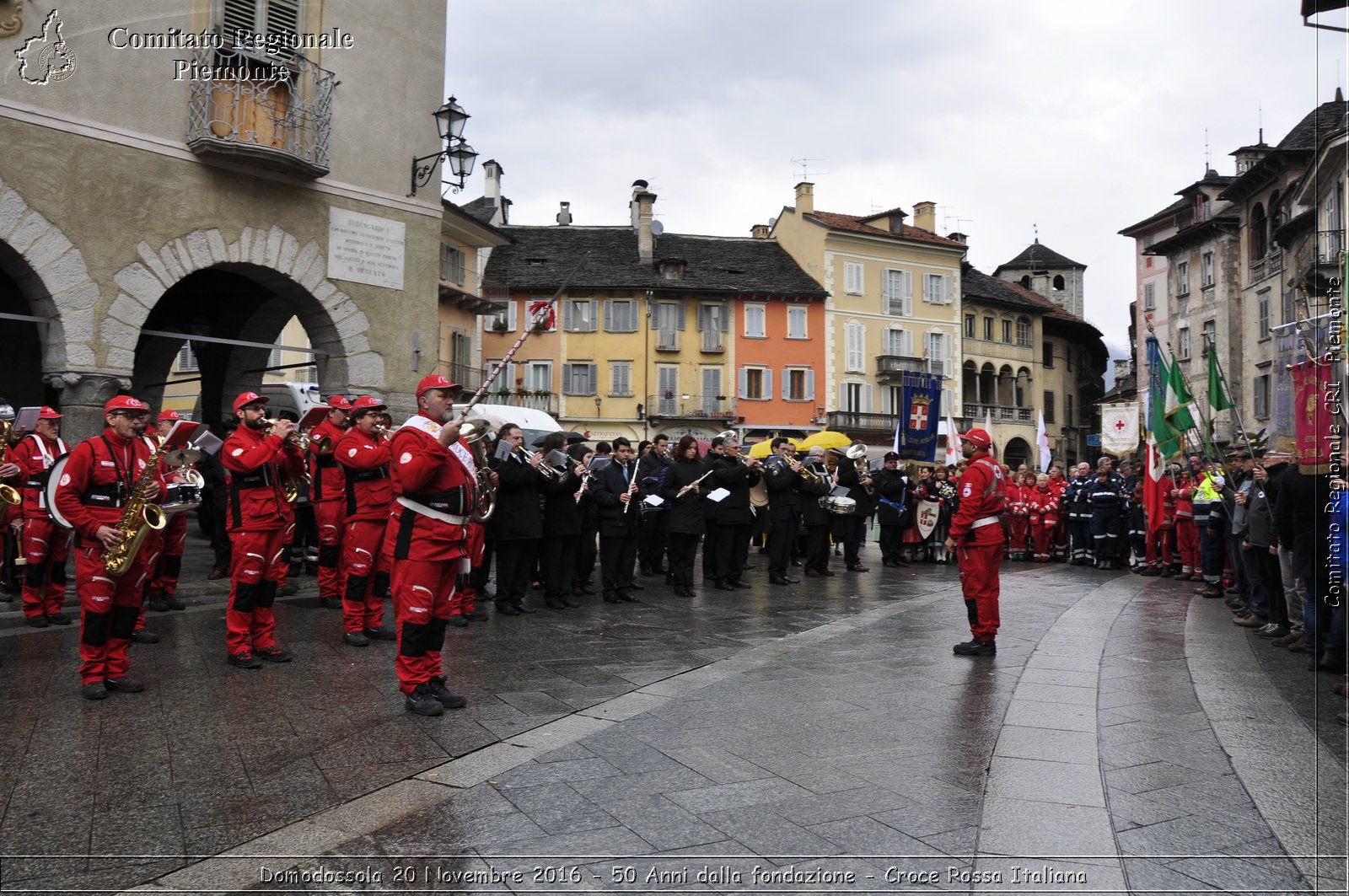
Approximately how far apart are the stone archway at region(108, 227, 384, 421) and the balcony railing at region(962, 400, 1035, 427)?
4672cm

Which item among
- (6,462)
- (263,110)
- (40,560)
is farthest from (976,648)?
(263,110)

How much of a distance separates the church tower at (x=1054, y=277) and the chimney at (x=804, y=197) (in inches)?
1082

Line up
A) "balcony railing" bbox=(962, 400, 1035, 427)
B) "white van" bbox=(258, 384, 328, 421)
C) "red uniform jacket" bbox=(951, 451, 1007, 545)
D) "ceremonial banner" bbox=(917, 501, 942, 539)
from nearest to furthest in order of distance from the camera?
"red uniform jacket" bbox=(951, 451, 1007, 545)
"ceremonial banner" bbox=(917, 501, 942, 539)
"white van" bbox=(258, 384, 328, 421)
"balcony railing" bbox=(962, 400, 1035, 427)

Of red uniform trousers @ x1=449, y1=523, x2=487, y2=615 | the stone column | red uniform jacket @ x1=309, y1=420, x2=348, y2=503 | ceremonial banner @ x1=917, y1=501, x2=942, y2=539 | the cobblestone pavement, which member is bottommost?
the cobblestone pavement

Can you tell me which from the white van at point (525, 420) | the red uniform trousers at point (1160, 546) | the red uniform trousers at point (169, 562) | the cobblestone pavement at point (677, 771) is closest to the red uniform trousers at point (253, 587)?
the cobblestone pavement at point (677, 771)

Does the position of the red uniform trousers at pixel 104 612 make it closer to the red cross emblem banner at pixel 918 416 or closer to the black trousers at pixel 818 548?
the black trousers at pixel 818 548

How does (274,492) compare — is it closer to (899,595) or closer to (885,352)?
(899,595)

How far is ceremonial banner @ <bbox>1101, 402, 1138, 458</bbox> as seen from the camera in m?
25.2

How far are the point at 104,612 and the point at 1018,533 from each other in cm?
1782

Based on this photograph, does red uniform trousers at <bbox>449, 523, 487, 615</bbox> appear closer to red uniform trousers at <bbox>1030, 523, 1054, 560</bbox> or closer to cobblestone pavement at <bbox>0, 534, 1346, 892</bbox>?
cobblestone pavement at <bbox>0, 534, 1346, 892</bbox>

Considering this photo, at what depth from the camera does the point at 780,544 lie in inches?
554

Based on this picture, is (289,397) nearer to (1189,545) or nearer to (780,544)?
(780,544)

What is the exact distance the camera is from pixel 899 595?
1289cm

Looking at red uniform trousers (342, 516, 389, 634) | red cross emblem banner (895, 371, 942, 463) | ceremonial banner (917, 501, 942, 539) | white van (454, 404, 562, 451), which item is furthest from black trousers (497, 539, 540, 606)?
red cross emblem banner (895, 371, 942, 463)
